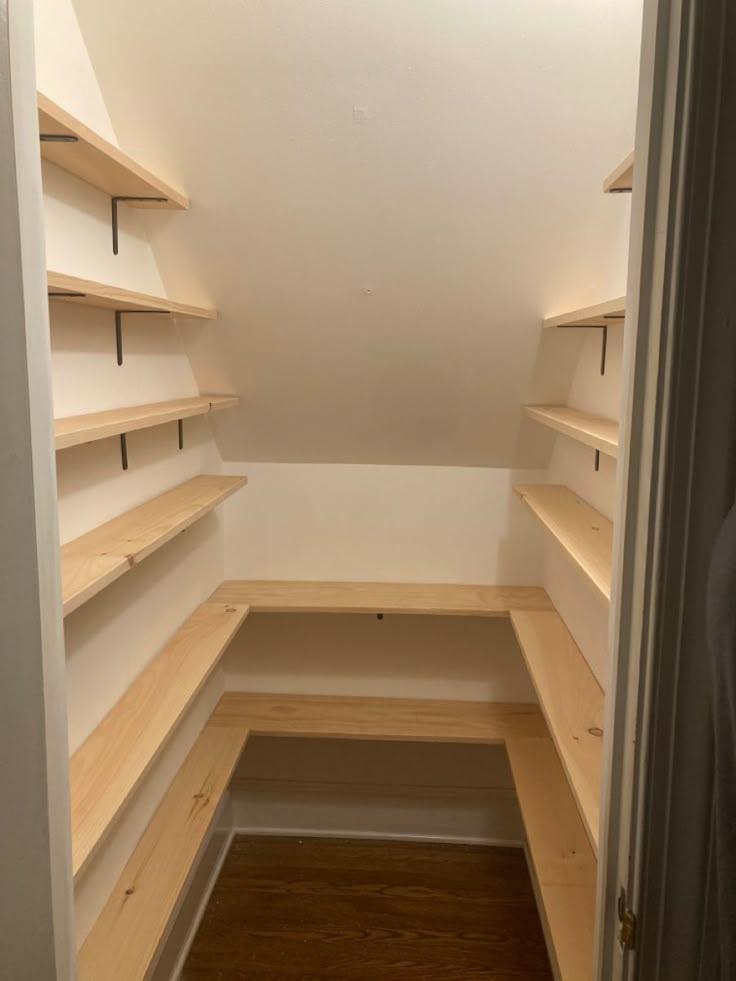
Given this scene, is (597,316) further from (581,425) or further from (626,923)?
(626,923)

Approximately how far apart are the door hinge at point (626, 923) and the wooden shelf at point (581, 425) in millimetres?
665

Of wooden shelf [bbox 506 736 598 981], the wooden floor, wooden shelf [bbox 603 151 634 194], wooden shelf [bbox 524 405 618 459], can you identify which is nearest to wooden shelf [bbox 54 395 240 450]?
wooden shelf [bbox 524 405 618 459]

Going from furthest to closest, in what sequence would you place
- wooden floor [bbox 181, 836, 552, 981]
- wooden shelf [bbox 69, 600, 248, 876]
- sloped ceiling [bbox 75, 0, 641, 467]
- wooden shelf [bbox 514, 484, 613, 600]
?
1. wooden floor [bbox 181, 836, 552, 981]
2. sloped ceiling [bbox 75, 0, 641, 467]
3. wooden shelf [bbox 514, 484, 613, 600]
4. wooden shelf [bbox 69, 600, 248, 876]

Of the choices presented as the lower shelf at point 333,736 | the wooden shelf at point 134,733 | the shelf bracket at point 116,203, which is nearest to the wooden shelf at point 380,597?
the wooden shelf at point 134,733

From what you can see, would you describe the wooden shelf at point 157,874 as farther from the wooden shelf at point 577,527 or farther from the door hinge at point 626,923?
the wooden shelf at point 577,527

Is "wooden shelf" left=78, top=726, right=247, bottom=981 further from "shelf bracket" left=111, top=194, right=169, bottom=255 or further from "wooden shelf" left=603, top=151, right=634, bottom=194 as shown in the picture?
"wooden shelf" left=603, top=151, right=634, bottom=194

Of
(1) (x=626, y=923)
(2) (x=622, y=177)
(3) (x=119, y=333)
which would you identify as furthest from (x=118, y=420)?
(1) (x=626, y=923)

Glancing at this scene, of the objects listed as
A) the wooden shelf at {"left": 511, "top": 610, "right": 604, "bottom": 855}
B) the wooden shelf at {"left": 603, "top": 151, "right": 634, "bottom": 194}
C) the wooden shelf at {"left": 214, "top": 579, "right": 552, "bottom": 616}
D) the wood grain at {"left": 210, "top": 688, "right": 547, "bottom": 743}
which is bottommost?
the wood grain at {"left": 210, "top": 688, "right": 547, "bottom": 743}

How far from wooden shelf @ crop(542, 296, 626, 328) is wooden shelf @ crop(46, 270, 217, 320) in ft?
3.14

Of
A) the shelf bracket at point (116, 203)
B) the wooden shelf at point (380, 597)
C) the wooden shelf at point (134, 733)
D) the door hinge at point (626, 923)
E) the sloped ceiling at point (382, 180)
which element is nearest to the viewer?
the door hinge at point (626, 923)

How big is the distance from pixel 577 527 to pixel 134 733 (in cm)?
→ 120

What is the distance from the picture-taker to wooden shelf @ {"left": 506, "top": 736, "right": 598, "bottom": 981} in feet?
5.29

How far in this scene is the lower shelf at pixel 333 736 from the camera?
1.64 metres

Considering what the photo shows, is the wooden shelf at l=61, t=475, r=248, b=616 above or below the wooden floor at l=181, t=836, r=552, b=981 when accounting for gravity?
above
